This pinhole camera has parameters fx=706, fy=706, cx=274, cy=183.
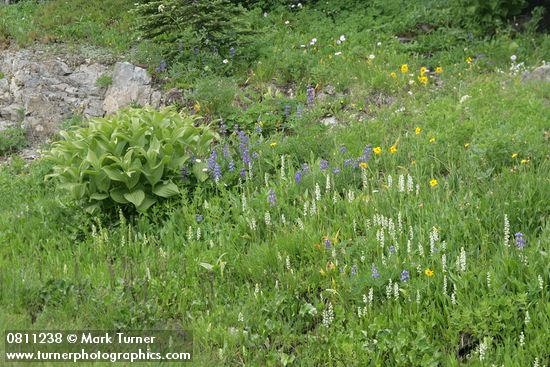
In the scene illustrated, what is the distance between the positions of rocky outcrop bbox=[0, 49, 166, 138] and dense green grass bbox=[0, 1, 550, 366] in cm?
183

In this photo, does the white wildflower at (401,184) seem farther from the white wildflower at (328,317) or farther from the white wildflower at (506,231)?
the white wildflower at (328,317)

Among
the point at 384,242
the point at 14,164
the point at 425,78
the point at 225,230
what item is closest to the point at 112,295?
the point at 225,230

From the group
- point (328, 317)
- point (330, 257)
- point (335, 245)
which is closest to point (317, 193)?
point (335, 245)

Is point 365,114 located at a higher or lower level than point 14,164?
higher

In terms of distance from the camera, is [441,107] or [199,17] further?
[199,17]

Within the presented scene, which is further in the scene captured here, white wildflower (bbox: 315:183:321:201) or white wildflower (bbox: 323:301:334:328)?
white wildflower (bbox: 315:183:321:201)

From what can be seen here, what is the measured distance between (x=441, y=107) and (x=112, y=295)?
A: 466 centimetres

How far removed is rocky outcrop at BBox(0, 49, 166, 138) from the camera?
10500mm

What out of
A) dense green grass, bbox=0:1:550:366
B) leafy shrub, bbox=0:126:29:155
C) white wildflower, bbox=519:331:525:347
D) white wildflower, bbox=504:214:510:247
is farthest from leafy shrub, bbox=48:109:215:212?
white wildflower, bbox=519:331:525:347

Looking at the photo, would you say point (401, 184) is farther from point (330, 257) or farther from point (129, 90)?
point (129, 90)

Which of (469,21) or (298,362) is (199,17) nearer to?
(469,21)

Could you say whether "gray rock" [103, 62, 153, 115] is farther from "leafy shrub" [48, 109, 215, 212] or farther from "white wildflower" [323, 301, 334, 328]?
"white wildflower" [323, 301, 334, 328]

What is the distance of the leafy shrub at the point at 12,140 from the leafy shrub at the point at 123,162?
293cm

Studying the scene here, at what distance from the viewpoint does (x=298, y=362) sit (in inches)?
184
